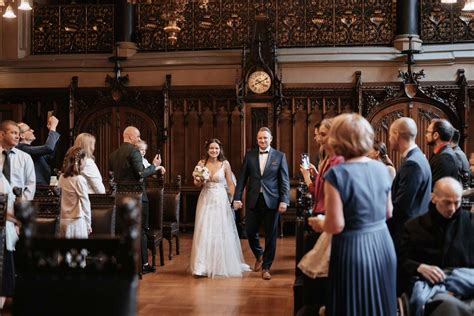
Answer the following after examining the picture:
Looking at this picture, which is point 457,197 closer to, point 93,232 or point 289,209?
point 93,232

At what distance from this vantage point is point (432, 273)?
3857 millimetres

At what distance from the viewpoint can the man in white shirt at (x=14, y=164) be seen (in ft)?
19.1

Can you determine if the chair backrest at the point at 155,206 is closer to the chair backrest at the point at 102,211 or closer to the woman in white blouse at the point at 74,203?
the chair backrest at the point at 102,211

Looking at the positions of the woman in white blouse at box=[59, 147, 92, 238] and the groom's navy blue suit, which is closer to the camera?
the woman in white blouse at box=[59, 147, 92, 238]

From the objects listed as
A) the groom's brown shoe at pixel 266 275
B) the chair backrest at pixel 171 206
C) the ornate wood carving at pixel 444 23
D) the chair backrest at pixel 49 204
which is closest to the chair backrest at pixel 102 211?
the chair backrest at pixel 49 204

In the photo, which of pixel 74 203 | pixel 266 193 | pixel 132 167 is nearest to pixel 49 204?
pixel 74 203

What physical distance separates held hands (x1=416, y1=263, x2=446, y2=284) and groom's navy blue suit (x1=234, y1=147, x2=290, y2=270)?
3368 mm

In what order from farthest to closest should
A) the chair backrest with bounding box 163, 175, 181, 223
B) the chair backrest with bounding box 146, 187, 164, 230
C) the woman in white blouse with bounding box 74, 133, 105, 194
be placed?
the chair backrest with bounding box 163, 175, 181, 223, the chair backrest with bounding box 146, 187, 164, 230, the woman in white blouse with bounding box 74, 133, 105, 194

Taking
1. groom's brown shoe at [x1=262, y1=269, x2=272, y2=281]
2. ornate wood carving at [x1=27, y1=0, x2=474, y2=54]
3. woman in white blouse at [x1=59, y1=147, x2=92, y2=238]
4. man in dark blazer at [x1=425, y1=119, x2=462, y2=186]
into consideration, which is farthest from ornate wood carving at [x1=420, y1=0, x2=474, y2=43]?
woman in white blouse at [x1=59, y1=147, x2=92, y2=238]

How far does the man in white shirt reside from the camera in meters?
5.82

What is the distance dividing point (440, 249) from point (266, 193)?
337 centimetres

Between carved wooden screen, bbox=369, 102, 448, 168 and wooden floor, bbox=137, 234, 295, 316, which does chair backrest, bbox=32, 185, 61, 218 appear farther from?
carved wooden screen, bbox=369, 102, 448, 168

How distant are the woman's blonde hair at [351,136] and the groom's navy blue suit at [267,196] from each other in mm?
3796

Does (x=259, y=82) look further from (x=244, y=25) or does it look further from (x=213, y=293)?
(x=213, y=293)
